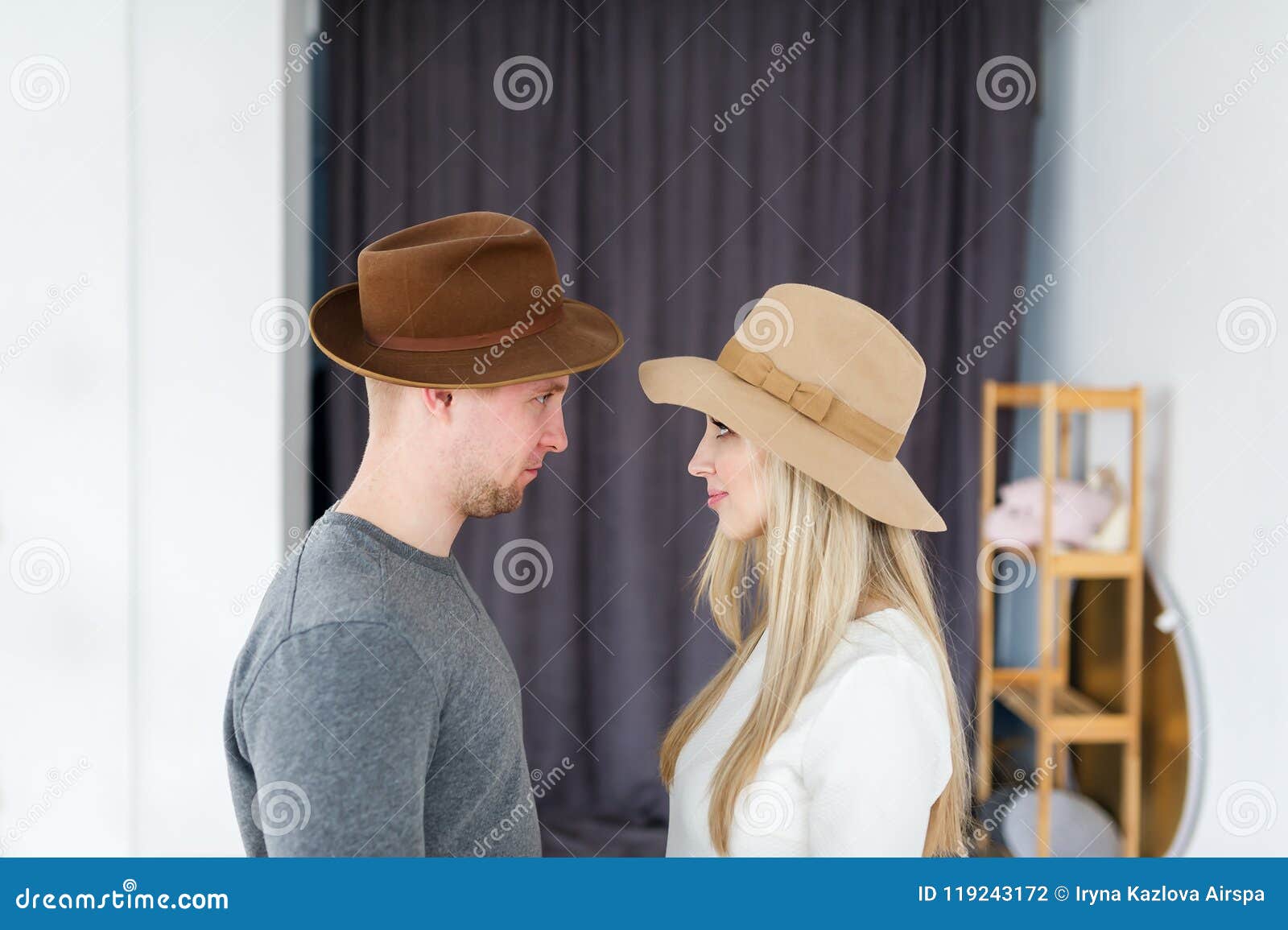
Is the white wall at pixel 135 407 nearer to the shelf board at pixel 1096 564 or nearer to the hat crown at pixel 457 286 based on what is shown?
the hat crown at pixel 457 286

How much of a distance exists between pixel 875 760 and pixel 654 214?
1.84 meters

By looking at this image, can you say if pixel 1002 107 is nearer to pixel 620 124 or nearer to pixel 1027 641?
pixel 620 124

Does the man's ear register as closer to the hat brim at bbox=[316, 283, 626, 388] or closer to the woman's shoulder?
the hat brim at bbox=[316, 283, 626, 388]

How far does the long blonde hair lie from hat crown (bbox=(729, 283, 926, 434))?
0.11m

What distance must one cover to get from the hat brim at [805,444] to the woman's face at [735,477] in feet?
0.13

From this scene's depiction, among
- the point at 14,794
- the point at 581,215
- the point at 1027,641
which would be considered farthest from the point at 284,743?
the point at 1027,641

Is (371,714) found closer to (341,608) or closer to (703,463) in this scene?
Result: (341,608)

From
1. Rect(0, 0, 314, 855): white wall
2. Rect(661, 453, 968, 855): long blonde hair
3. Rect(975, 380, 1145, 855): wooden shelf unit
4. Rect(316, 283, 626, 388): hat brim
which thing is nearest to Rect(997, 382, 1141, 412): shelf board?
Rect(975, 380, 1145, 855): wooden shelf unit

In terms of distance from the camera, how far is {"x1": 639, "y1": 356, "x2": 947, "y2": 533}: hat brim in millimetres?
1085

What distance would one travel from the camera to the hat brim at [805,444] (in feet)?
3.56

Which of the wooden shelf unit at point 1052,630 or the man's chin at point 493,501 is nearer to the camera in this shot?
the man's chin at point 493,501

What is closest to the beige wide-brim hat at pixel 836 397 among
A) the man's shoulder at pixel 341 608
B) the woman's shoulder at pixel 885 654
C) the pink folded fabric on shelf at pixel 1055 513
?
the woman's shoulder at pixel 885 654

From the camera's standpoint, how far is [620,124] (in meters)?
2.51

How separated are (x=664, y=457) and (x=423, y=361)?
5.09ft
